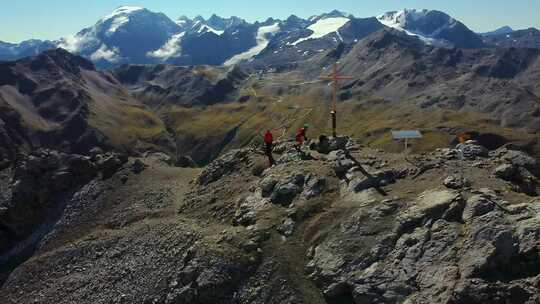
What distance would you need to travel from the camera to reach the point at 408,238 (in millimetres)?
36438

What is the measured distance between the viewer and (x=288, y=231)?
141 feet

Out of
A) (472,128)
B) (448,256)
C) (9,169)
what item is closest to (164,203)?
(9,169)

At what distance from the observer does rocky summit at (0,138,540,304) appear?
110 ft

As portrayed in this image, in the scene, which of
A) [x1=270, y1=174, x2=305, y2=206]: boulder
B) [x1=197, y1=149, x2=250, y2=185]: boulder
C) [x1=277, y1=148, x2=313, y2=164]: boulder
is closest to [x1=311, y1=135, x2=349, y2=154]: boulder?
[x1=277, y1=148, x2=313, y2=164]: boulder

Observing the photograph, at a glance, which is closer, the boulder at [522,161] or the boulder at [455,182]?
the boulder at [455,182]

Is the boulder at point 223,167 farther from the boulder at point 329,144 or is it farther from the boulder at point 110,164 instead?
the boulder at point 110,164

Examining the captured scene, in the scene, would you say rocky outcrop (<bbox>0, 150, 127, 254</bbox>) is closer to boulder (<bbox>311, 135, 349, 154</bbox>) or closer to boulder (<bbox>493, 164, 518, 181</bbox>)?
boulder (<bbox>311, 135, 349, 154</bbox>)

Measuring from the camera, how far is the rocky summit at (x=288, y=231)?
3347 cm

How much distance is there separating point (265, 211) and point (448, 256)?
17.3 metres

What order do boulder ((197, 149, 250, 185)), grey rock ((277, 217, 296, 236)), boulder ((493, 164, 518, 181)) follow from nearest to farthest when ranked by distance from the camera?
boulder ((493, 164, 518, 181)) → grey rock ((277, 217, 296, 236)) → boulder ((197, 149, 250, 185))

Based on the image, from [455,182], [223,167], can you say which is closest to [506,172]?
[455,182]

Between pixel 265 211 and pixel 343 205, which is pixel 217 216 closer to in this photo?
pixel 265 211

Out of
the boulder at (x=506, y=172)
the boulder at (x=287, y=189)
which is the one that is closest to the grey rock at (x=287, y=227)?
→ the boulder at (x=287, y=189)

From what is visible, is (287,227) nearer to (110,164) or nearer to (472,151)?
(472,151)
